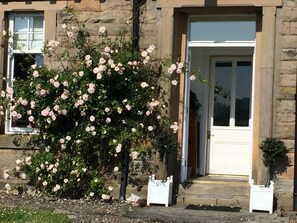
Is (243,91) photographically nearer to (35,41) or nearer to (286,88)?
(286,88)

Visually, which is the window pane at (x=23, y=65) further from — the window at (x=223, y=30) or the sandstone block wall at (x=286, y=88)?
the sandstone block wall at (x=286, y=88)

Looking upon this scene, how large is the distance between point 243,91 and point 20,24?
14.3ft

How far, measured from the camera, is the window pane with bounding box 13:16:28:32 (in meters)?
10.2

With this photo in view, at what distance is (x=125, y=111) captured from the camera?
926 centimetres

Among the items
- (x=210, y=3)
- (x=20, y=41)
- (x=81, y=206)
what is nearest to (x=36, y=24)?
(x=20, y=41)

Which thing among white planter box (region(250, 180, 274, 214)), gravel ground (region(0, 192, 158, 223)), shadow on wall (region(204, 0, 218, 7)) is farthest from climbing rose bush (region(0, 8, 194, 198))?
white planter box (region(250, 180, 274, 214))

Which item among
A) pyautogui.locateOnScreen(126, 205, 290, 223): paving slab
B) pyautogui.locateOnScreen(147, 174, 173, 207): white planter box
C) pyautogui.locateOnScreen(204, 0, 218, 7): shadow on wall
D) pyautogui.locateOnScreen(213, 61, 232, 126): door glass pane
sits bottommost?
pyautogui.locateOnScreen(126, 205, 290, 223): paving slab

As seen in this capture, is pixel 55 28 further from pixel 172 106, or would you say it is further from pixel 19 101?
pixel 172 106

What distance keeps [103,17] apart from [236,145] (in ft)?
11.2

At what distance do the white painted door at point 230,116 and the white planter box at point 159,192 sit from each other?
1.68m

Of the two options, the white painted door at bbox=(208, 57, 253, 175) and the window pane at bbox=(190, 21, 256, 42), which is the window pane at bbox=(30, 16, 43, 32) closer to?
the window pane at bbox=(190, 21, 256, 42)

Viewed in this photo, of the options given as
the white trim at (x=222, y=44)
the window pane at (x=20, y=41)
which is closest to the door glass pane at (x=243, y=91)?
the white trim at (x=222, y=44)

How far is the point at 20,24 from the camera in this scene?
10227 millimetres

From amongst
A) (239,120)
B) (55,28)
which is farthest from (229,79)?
(55,28)
